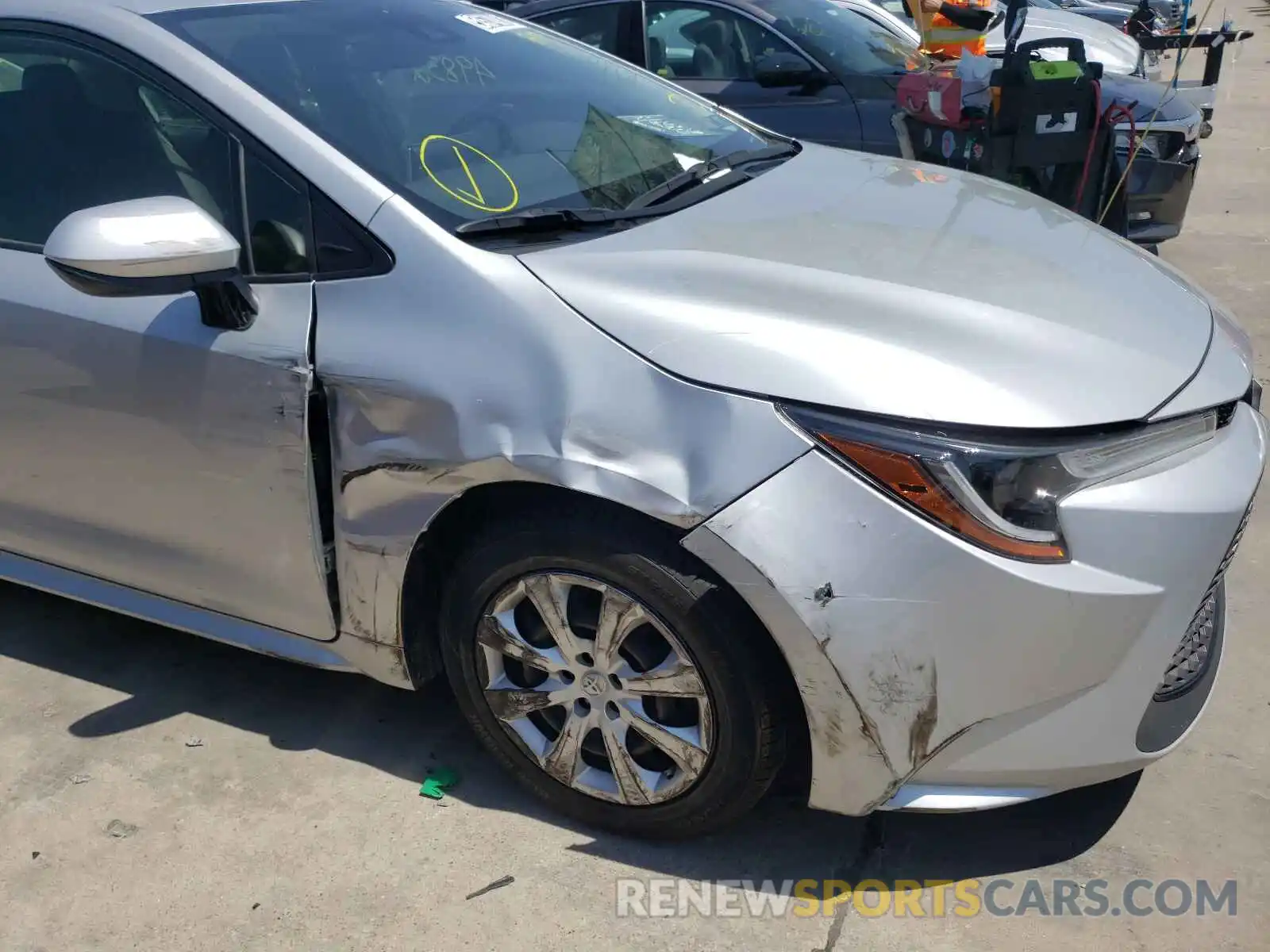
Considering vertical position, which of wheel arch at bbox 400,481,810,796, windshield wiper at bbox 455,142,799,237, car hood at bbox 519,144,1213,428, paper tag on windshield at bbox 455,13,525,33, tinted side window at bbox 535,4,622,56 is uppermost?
paper tag on windshield at bbox 455,13,525,33

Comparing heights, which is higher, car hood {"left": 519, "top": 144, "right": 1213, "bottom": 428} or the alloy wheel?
car hood {"left": 519, "top": 144, "right": 1213, "bottom": 428}

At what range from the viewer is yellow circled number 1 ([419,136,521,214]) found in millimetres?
2484

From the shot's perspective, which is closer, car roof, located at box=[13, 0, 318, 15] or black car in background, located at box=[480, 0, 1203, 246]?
car roof, located at box=[13, 0, 318, 15]

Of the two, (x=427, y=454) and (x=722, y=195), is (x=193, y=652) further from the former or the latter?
(x=722, y=195)

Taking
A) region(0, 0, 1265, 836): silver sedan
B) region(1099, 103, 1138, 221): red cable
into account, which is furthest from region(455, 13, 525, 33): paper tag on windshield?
region(1099, 103, 1138, 221): red cable

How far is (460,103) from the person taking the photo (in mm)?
2838

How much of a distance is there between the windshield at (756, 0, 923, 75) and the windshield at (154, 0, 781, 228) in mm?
3069

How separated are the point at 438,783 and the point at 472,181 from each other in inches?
52.4

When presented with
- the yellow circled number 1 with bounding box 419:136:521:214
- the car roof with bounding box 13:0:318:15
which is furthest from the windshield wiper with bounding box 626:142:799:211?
the car roof with bounding box 13:0:318:15

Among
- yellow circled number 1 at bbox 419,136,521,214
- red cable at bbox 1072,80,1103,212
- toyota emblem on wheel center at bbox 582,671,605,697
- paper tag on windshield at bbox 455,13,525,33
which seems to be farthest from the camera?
red cable at bbox 1072,80,1103,212

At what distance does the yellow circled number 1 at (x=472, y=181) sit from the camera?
8.15 feet

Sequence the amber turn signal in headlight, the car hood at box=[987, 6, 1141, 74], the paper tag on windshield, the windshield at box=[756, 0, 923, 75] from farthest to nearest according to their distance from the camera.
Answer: the car hood at box=[987, 6, 1141, 74] < the windshield at box=[756, 0, 923, 75] < the paper tag on windshield < the amber turn signal in headlight

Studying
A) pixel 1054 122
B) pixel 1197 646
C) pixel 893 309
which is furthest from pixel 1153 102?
pixel 893 309

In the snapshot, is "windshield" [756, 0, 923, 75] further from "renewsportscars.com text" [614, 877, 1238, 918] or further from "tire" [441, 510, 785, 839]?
"renewsportscars.com text" [614, 877, 1238, 918]
